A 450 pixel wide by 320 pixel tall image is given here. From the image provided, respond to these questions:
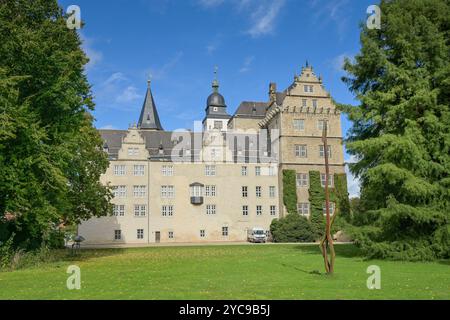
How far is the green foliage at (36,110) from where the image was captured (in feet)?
64.4

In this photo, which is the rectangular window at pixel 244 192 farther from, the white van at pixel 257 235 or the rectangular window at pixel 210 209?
the white van at pixel 257 235

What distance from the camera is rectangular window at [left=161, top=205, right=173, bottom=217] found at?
49469 millimetres

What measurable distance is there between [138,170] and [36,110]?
28.3m

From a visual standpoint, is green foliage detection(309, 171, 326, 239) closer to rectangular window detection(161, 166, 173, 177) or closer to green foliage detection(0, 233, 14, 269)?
rectangular window detection(161, 166, 173, 177)

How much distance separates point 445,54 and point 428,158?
16.0 ft

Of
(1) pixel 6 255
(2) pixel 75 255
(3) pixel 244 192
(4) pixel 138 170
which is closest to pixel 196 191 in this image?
(3) pixel 244 192

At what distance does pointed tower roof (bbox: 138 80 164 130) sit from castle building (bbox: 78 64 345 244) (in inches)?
500

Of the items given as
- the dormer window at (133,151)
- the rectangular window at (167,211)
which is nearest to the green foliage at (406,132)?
the rectangular window at (167,211)

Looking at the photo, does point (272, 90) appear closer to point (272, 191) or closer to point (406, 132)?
point (272, 191)

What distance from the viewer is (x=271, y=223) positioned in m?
48.6

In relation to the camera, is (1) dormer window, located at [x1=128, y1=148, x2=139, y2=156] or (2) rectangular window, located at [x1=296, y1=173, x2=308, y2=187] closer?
(1) dormer window, located at [x1=128, y1=148, x2=139, y2=156]

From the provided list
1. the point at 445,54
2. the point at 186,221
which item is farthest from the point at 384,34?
the point at 186,221

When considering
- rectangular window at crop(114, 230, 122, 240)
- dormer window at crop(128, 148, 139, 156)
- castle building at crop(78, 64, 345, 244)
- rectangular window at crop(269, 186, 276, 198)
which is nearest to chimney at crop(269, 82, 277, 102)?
castle building at crop(78, 64, 345, 244)

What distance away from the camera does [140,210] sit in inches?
1933
